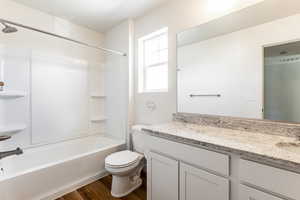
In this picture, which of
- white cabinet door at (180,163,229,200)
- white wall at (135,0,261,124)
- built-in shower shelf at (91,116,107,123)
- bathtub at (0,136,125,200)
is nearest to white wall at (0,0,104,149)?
bathtub at (0,136,125,200)

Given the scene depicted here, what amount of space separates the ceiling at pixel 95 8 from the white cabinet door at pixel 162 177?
6.24 ft

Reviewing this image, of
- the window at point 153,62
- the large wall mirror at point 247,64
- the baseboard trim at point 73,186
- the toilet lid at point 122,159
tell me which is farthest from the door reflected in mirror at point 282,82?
the baseboard trim at point 73,186

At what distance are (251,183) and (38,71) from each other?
2702 mm

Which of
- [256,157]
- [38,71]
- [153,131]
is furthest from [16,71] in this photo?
[256,157]

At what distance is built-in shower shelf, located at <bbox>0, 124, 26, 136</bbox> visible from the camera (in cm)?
186

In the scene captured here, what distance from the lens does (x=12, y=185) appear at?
1430 mm

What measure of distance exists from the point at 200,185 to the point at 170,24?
183 cm

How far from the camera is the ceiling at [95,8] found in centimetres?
199

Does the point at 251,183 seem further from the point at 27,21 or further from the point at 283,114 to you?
the point at 27,21

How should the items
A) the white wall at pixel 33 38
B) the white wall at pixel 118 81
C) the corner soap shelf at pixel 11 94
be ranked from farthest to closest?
the white wall at pixel 118 81 → the white wall at pixel 33 38 → the corner soap shelf at pixel 11 94

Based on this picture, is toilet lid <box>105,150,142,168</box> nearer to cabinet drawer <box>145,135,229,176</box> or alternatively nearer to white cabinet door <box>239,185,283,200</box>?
cabinet drawer <box>145,135,229,176</box>

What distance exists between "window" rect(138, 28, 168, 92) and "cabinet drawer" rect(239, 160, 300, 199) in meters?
1.53

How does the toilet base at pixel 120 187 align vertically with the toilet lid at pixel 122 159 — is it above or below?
below

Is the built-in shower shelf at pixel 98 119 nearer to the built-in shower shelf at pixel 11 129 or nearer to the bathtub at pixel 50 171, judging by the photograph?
the bathtub at pixel 50 171
